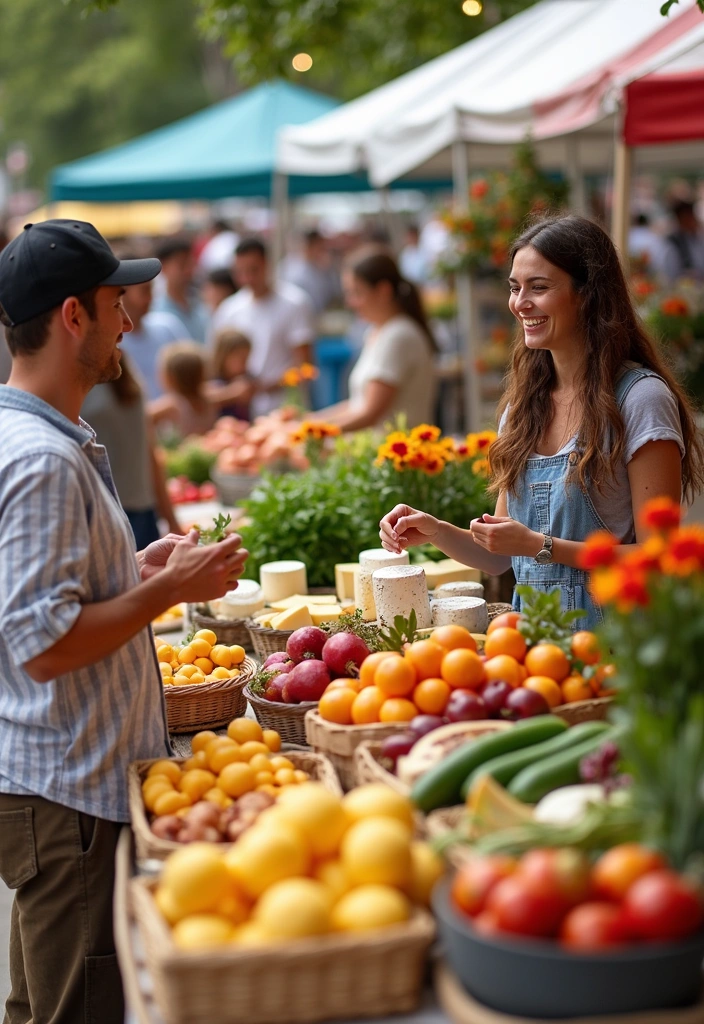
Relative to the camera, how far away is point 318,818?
1839 millimetres

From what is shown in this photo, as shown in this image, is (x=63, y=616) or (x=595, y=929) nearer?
(x=595, y=929)

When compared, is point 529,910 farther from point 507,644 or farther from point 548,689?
point 507,644

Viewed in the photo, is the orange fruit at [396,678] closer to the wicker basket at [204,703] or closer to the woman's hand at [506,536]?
the woman's hand at [506,536]

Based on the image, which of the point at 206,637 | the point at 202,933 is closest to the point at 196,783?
the point at 202,933

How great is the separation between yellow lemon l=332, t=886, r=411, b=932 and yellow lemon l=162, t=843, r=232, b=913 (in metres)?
0.18

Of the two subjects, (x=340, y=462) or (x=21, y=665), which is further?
(x=340, y=462)

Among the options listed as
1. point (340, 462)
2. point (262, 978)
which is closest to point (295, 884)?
point (262, 978)

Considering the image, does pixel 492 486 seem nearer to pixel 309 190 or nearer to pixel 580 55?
pixel 580 55

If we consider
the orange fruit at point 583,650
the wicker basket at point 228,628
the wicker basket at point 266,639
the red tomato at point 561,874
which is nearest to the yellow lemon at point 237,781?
the orange fruit at point 583,650

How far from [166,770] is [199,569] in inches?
16.7

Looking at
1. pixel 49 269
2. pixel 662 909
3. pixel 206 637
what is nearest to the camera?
pixel 662 909

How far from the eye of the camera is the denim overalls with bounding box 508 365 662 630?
3111 millimetres

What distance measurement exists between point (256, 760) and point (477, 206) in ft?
24.2

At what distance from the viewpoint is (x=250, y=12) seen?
8.07 metres
